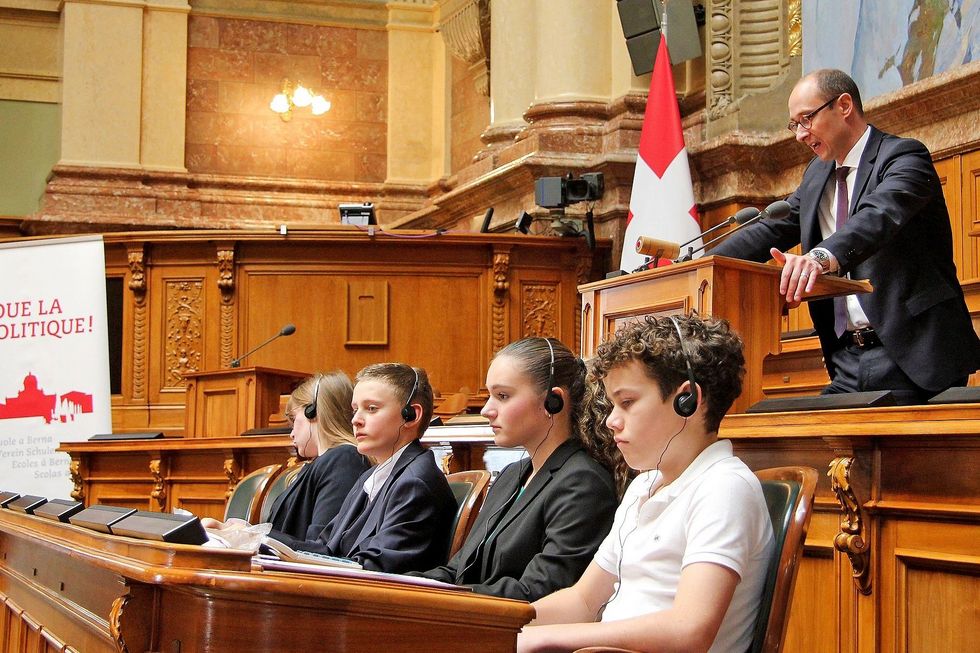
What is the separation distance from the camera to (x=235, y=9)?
12914mm

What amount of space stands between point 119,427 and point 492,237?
305cm

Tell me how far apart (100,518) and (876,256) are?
6.98 feet

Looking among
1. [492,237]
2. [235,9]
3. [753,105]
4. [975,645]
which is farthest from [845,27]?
[235,9]

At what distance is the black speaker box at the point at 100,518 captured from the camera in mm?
2266

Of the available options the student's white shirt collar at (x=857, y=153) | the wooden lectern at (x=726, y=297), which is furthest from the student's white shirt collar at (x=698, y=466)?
the student's white shirt collar at (x=857, y=153)

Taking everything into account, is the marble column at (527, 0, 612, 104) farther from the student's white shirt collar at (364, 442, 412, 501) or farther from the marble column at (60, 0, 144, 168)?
the student's white shirt collar at (364, 442, 412, 501)

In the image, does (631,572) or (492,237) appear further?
(492,237)

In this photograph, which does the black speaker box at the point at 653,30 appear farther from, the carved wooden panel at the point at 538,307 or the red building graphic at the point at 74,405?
the red building graphic at the point at 74,405

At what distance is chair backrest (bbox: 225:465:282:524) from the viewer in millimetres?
4809

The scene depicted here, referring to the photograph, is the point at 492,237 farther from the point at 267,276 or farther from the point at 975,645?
the point at 975,645

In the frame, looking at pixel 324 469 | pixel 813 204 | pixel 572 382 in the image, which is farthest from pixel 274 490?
pixel 813 204

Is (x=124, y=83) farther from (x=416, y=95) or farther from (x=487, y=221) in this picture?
(x=487, y=221)

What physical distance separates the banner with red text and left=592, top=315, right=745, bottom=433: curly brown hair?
22.0 ft

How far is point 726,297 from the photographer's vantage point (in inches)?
142
